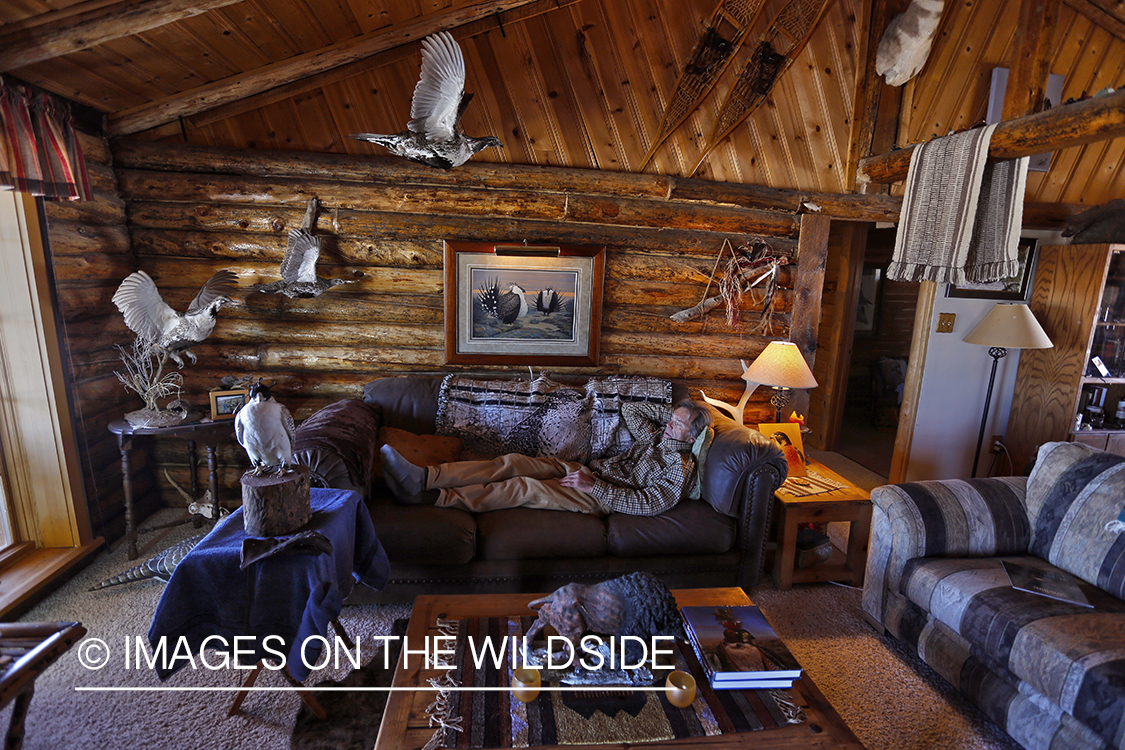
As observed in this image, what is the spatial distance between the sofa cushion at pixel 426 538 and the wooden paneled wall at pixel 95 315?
1.82 meters

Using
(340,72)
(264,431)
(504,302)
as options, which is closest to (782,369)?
(504,302)

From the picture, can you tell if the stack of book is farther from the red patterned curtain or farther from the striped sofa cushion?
the red patterned curtain

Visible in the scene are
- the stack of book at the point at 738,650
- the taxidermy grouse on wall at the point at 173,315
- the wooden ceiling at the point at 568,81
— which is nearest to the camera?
the stack of book at the point at 738,650

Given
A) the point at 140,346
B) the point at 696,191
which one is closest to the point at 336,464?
the point at 140,346

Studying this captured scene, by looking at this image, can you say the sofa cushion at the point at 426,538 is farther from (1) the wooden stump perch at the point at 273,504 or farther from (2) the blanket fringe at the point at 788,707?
(2) the blanket fringe at the point at 788,707

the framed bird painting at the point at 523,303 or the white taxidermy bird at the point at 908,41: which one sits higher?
the white taxidermy bird at the point at 908,41

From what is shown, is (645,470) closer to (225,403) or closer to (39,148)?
(225,403)

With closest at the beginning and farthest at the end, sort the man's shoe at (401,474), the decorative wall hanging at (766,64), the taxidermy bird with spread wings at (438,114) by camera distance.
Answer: the taxidermy bird with spread wings at (438,114)
the man's shoe at (401,474)
the decorative wall hanging at (766,64)

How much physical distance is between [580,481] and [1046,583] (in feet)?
6.24

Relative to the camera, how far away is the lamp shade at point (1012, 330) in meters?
3.34

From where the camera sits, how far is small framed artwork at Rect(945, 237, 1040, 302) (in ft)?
12.9

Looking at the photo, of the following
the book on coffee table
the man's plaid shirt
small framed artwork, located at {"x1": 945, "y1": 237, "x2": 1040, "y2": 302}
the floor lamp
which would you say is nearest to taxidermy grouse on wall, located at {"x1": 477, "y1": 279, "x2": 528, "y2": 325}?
the man's plaid shirt

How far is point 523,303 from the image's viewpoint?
3510mm

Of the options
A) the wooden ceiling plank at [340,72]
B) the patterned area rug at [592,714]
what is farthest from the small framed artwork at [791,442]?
the wooden ceiling plank at [340,72]
